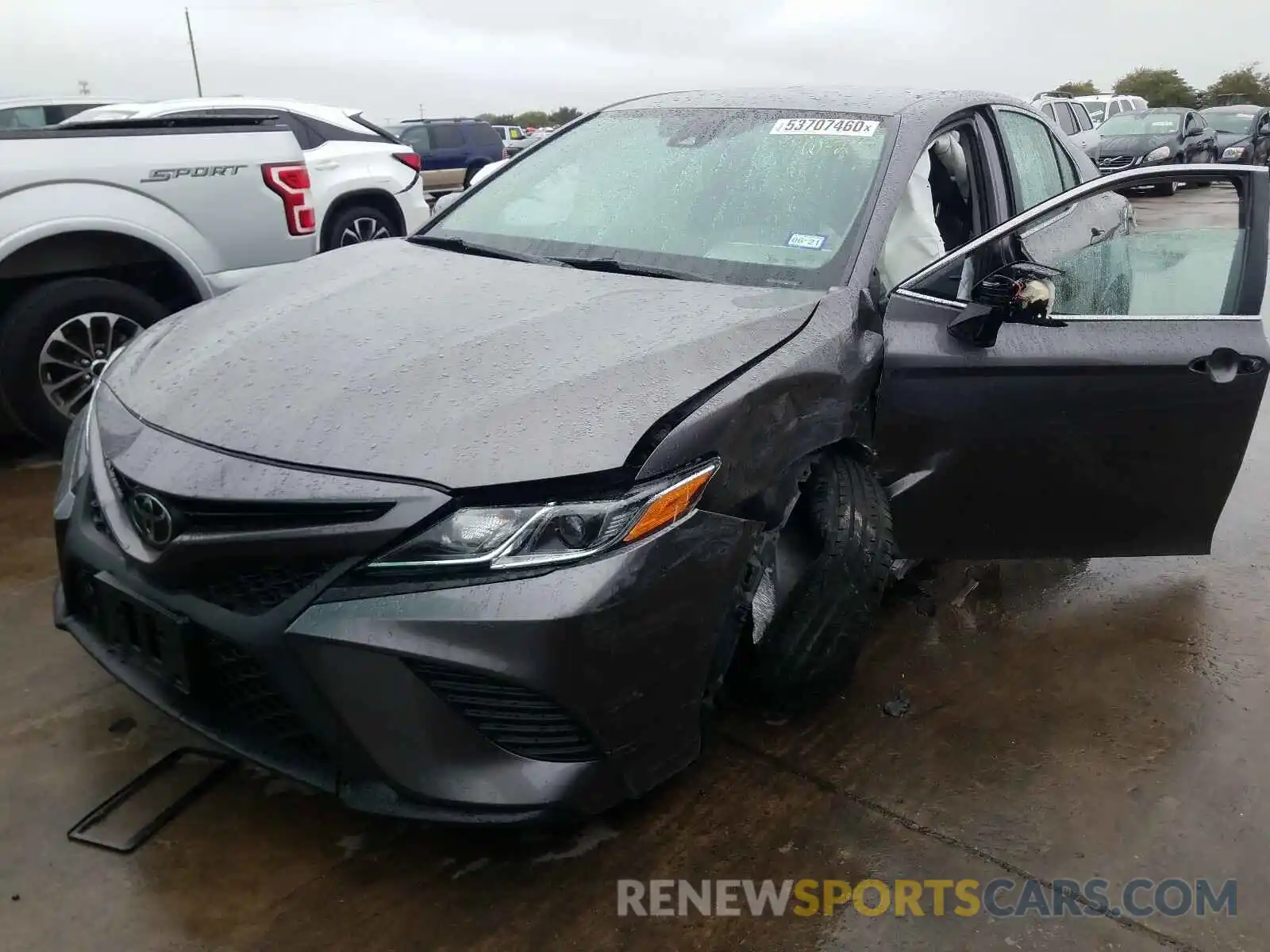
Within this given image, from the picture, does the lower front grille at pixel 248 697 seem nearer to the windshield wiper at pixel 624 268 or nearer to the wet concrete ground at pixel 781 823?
the wet concrete ground at pixel 781 823

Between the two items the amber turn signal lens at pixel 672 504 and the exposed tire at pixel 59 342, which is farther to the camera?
the exposed tire at pixel 59 342

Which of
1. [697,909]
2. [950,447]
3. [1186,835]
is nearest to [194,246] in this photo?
[950,447]

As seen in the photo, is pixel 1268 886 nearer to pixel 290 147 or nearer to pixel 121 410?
pixel 121 410

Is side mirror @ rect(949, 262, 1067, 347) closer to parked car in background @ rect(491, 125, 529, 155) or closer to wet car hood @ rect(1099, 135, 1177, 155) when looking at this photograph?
parked car in background @ rect(491, 125, 529, 155)

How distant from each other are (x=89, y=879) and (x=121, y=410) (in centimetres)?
100

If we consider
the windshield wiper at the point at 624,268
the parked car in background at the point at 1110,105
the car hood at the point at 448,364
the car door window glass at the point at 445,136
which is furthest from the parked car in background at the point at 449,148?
the car hood at the point at 448,364

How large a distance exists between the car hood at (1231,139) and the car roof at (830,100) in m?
23.7

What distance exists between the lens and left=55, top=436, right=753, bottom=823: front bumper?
1840 millimetres

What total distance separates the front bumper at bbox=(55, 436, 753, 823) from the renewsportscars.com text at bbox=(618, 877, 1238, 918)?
28 cm

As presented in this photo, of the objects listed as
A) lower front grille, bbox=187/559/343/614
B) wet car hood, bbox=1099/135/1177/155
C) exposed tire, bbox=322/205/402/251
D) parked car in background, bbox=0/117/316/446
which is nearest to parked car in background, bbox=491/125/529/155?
exposed tire, bbox=322/205/402/251

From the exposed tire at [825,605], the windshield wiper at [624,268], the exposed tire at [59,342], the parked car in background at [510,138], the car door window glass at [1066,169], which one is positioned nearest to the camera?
the exposed tire at [825,605]

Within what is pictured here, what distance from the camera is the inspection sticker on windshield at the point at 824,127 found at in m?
3.11

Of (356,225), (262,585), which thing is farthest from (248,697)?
(356,225)

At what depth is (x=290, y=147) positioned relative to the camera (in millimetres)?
4809
